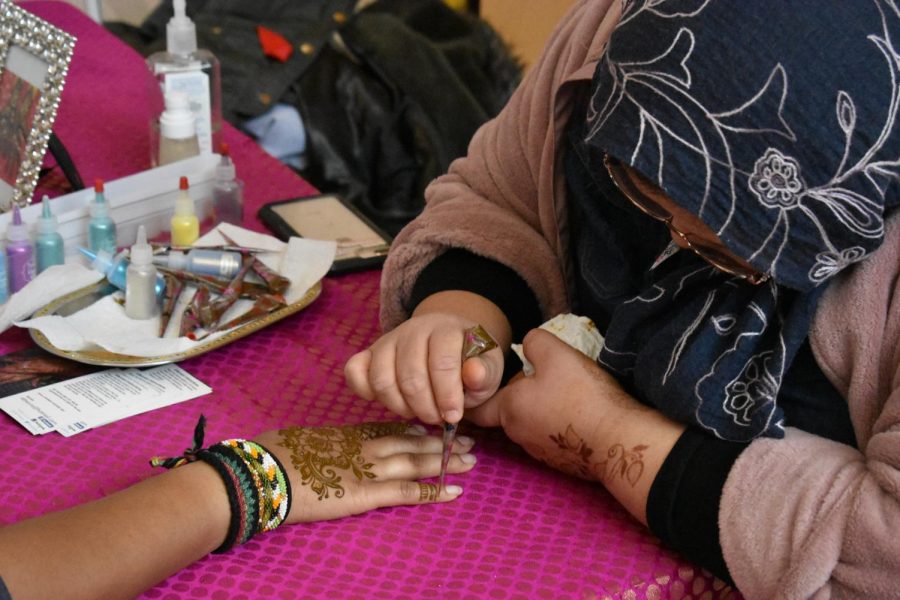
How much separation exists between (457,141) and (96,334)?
1208 millimetres

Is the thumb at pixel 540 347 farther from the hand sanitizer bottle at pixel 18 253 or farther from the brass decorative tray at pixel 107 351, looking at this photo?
the hand sanitizer bottle at pixel 18 253

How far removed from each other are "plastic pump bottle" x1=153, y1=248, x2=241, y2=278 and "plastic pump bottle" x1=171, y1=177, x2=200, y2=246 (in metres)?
0.09

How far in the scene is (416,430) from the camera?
1031 mm

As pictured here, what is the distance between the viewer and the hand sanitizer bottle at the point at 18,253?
124 centimetres

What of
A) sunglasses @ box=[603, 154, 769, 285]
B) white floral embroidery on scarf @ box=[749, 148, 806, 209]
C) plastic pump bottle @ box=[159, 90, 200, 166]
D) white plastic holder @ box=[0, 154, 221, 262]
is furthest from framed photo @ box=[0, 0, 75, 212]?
white floral embroidery on scarf @ box=[749, 148, 806, 209]

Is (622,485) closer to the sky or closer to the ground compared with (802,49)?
closer to the ground

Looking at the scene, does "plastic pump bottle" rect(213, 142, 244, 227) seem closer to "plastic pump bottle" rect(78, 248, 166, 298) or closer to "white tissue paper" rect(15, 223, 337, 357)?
"white tissue paper" rect(15, 223, 337, 357)

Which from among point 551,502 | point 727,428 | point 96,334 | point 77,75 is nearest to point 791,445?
point 727,428

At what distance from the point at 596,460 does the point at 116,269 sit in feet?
1.95

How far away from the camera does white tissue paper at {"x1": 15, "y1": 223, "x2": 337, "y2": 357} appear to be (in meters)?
1.13

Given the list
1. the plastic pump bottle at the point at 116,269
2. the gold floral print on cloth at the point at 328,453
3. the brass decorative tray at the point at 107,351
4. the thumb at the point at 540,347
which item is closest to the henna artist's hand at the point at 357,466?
the gold floral print on cloth at the point at 328,453

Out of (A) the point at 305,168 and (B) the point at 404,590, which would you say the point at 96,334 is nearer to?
(B) the point at 404,590

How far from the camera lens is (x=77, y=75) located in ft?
5.78

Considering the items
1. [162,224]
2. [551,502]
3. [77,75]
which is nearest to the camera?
[551,502]
